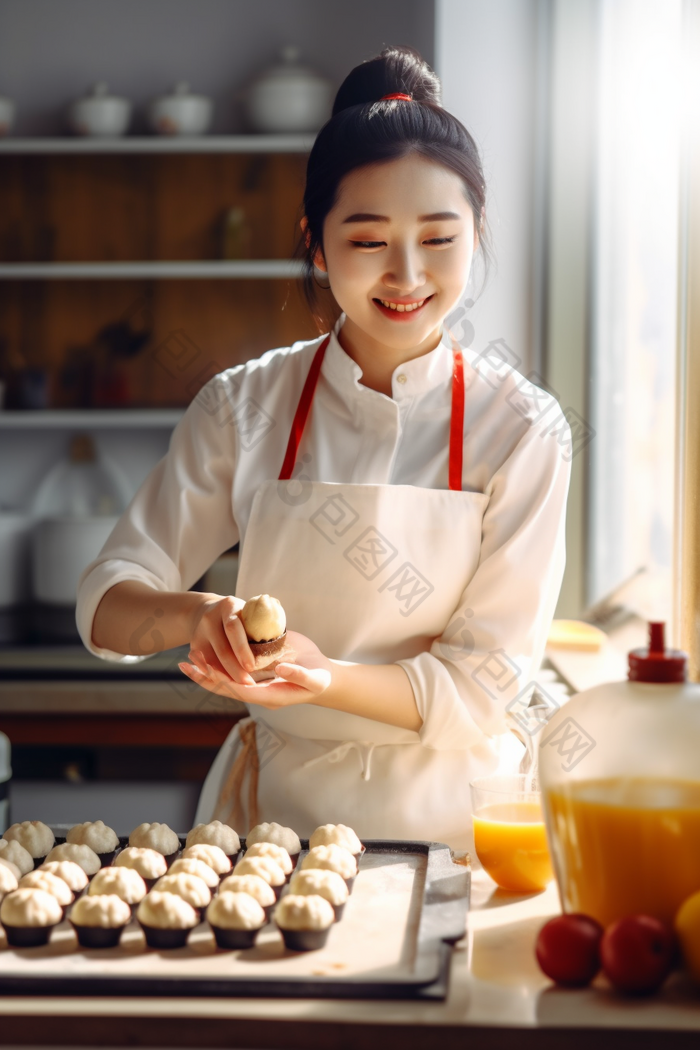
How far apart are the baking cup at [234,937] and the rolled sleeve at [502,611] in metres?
0.41

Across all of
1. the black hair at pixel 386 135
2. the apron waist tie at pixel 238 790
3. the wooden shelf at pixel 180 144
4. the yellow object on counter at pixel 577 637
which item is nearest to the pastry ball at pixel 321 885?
the apron waist tie at pixel 238 790

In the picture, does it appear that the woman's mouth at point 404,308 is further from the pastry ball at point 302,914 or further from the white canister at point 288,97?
the white canister at point 288,97

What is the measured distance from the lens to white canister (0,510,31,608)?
10.3ft

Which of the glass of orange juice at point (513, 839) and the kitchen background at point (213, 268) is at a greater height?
the kitchen background at point (213, 268)

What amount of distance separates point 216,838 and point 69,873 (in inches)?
6.2

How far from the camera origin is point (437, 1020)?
0.77 m

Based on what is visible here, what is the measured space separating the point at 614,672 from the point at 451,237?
41.0 inches

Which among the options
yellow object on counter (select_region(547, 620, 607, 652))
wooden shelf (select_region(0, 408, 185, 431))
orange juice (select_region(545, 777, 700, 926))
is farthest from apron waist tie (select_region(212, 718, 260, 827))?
wooden shelf (select_region(0, 408, 185, 431))

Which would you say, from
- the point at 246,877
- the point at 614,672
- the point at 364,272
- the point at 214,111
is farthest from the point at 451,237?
the point at 214,111

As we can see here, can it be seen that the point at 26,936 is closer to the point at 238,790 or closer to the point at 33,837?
the point at 33,837

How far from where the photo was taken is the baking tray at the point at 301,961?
80 cm

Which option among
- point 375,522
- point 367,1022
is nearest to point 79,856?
point 367,1022

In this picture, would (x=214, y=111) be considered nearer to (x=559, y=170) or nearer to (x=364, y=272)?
(x=559, y=170)

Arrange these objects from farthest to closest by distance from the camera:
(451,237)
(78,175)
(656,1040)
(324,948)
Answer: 1. (78,175)
2. (451,237)
3. (324,948)
4. (656,1040)
